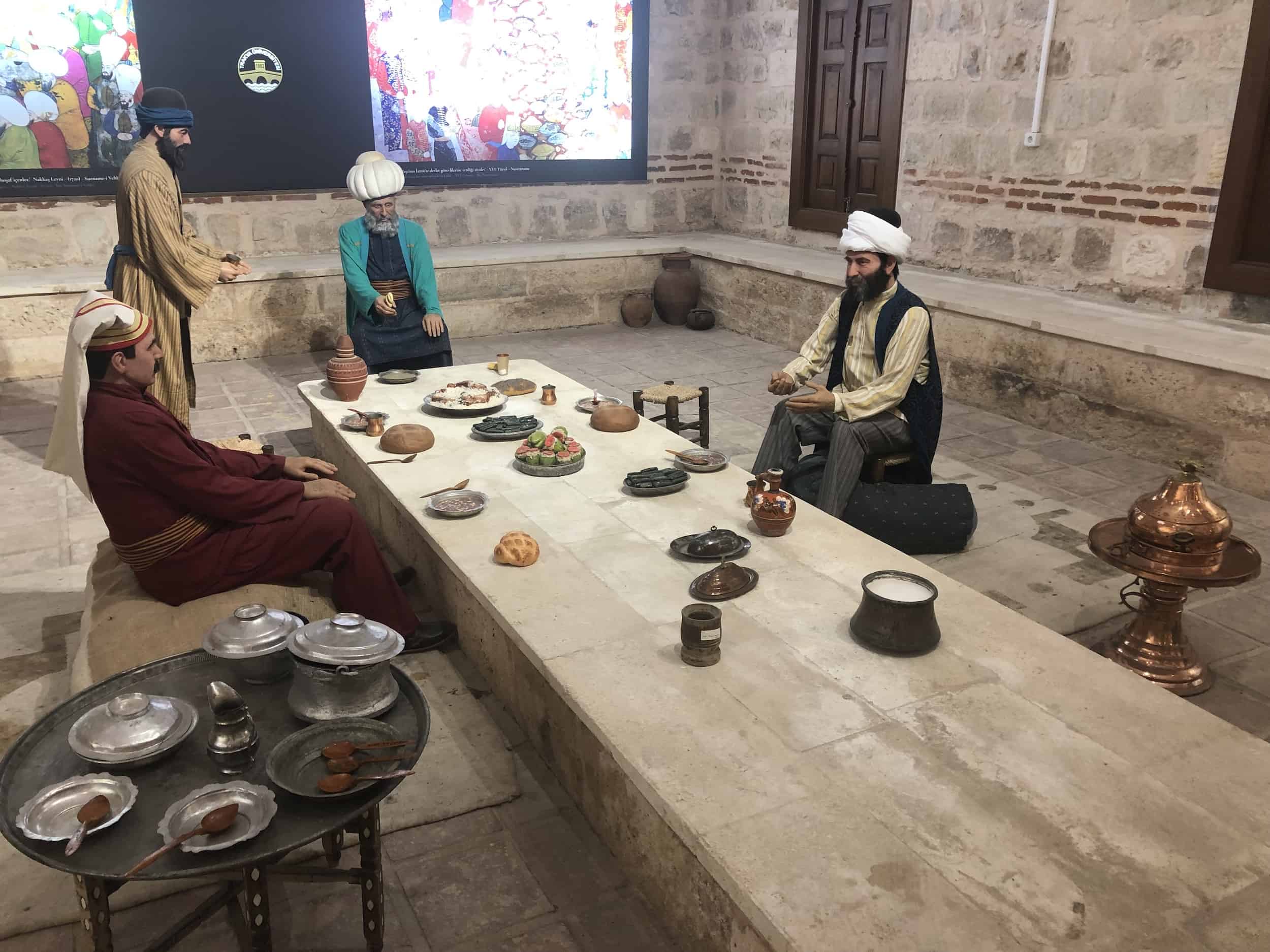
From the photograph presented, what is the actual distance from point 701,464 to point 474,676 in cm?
130

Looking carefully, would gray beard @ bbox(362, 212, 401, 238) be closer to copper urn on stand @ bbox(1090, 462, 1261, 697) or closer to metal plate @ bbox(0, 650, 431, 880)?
metal plate @ bbox(0, 650, 431, 880)

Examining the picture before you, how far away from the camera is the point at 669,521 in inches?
150

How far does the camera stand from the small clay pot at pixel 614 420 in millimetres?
4836

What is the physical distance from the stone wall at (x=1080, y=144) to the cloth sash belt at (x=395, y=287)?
455 centimetres

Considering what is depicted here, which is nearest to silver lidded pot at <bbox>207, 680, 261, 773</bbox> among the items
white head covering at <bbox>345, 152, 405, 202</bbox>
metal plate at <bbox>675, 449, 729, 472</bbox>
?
metal plate at <bbox>675, 449, 729, 472</bbox>

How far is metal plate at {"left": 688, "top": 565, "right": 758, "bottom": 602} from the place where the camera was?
3186 mm

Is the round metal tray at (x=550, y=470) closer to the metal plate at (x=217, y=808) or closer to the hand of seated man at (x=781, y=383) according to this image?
the hand of seated man at (x=781, y=383)

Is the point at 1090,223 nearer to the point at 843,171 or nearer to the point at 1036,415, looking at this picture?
the point at 1036,415

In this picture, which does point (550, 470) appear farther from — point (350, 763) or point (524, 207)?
point (524, 207)

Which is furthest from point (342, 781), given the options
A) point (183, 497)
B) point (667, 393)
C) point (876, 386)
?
point (667, 393)

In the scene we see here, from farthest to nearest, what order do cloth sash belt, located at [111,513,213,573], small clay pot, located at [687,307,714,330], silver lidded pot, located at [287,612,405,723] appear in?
small clay pot, located at [687,307,714,330], cloth sash belt, located at [111,513,213,573], silver lidded pot, located at [287,612,405,723]

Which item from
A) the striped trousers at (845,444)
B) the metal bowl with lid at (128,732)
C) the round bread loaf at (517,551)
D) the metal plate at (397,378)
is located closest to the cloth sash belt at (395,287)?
the metal plate at (397,378)

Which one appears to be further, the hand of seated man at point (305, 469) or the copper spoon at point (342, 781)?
the hand of seated man at point (305, 469)

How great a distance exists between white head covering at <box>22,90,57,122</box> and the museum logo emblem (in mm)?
1508
